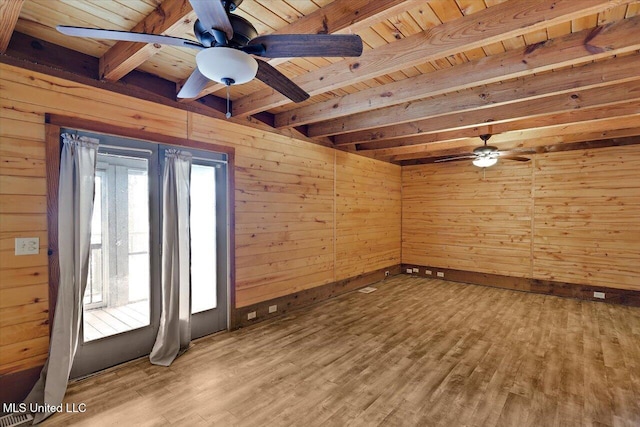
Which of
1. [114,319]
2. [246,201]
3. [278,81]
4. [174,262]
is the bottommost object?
[114,319]

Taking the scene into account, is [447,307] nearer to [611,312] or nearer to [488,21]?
[611,312]

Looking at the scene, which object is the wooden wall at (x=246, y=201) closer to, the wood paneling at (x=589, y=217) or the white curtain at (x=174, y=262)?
the white curtain at (x=174, y=262)

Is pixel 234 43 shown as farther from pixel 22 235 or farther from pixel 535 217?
pixel 535 217

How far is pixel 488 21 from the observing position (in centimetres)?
212

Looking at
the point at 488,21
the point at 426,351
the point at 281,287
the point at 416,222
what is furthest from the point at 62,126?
the point at 416,222

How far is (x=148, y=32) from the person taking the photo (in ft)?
7.27

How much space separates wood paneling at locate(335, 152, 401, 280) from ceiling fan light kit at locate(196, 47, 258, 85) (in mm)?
4003

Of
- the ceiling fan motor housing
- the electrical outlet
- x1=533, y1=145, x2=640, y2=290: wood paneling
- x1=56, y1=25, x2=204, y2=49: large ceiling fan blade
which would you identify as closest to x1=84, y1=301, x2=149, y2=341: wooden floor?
the electrical outlet

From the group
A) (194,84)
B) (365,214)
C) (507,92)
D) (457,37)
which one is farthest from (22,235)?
(365,214)

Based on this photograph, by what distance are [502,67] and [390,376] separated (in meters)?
2.98

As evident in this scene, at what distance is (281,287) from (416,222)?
13.6 feet

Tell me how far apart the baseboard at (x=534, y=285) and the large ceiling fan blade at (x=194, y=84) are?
6432 millimetres

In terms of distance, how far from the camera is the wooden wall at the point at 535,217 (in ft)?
17.2

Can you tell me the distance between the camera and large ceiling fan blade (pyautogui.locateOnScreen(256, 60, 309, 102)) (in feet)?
6.38
